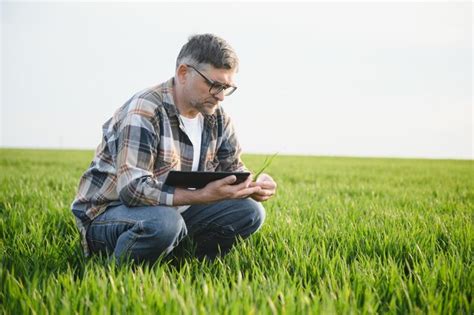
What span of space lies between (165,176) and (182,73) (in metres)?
0.75

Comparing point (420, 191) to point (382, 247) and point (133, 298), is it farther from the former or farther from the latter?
point (133, 298)

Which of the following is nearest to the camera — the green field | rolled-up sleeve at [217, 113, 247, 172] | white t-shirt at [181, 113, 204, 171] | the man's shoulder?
the green field

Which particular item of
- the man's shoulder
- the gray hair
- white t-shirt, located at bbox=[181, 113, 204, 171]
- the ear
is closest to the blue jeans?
white t-shirt, located at bbox=[181, 113, 204, 171]

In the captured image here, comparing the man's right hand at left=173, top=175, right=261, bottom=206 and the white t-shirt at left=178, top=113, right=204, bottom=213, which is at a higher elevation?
the white t-shirt at left=178, top=113, right=204, bottom=213

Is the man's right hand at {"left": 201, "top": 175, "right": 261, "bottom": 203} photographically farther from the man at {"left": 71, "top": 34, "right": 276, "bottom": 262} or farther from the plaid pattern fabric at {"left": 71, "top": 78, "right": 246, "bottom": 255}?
the plaid pattern fabric at {"left": 71, "top": 78, "right": 246, "bottom": 255}

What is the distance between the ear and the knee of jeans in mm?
936

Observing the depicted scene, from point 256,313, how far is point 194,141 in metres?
1.75

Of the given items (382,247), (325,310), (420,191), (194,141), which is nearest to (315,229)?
(382,247)

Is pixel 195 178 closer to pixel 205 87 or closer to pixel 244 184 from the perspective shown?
pixel 244 184

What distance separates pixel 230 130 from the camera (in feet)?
12.8

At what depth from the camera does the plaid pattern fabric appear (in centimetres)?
302

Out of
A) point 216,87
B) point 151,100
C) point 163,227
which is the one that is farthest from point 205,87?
point 163,227

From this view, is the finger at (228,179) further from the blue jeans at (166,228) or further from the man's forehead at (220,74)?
the man's forehead at (220,74)

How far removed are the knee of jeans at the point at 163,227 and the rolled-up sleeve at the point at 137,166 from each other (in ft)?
0.31
